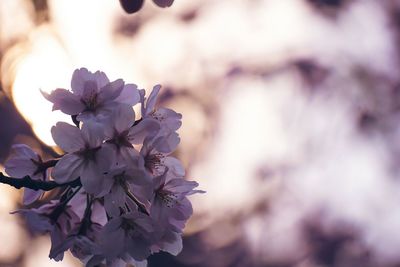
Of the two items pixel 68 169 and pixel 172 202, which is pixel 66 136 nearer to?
pixel 68 169

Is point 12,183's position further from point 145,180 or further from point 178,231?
point 178,231

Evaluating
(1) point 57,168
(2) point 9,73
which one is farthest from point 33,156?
(2) point 9,73

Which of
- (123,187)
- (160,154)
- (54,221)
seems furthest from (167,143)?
(54,221)

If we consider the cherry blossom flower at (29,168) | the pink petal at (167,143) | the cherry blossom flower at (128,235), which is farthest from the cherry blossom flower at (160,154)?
the cherry blossom flower at (29,168)

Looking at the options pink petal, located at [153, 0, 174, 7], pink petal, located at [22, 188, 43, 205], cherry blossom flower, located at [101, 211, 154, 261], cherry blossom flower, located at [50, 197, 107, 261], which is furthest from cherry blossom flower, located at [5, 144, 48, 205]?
pink petal, located at [153, 0, 174, 7]

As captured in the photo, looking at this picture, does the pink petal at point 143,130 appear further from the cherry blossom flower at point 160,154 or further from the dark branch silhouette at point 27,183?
the dark branch silhouette at point 27,183

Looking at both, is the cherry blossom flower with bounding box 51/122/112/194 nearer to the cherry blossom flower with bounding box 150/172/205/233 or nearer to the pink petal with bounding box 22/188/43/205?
the cherry blossom flower with bounding box 150/172/205/233
